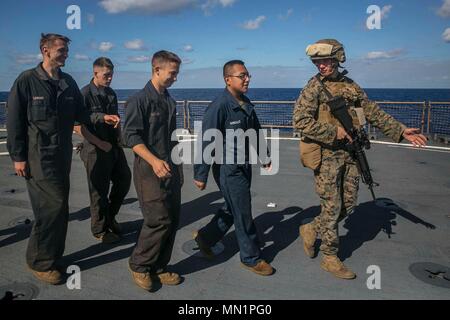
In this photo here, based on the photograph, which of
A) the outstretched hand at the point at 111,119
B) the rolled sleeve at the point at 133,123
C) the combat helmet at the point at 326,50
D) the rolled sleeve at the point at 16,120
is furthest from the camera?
the outstretched hand at the point at 111,119

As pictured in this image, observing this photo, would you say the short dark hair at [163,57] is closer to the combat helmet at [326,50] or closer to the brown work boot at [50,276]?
the combat helmet at [326,50]

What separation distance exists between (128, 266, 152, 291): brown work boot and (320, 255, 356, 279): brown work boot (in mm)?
1690

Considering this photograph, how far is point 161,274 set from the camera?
3.31 meters

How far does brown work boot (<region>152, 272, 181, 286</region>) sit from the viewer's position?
325 cm

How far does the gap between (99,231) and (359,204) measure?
12.4ft

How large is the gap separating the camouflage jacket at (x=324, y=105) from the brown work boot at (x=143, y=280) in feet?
6.45

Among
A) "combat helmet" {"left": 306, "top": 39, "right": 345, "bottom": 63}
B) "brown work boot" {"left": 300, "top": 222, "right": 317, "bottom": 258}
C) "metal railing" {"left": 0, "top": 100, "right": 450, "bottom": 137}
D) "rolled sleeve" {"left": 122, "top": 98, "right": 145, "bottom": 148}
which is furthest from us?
"metal railing" {"left": 0, "top": 100, "right": 450, "bottom": 137}

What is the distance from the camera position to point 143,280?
124 inches

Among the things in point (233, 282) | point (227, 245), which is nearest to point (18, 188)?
point (227, 245)

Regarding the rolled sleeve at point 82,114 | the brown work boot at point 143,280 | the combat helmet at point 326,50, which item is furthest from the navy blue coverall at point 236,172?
the rolled sleeve at point 82,114

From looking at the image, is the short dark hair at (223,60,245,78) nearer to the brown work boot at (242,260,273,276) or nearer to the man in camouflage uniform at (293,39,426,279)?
the man in camouflage uniform at (293,39,426,279)

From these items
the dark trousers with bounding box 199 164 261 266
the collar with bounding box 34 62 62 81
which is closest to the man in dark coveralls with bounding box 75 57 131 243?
the collar with bounding box 34 62 62 81

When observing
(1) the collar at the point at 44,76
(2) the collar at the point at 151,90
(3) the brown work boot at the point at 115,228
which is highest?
(1) the collar at the point at 44,76

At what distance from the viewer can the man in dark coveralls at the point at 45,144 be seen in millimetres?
3111
